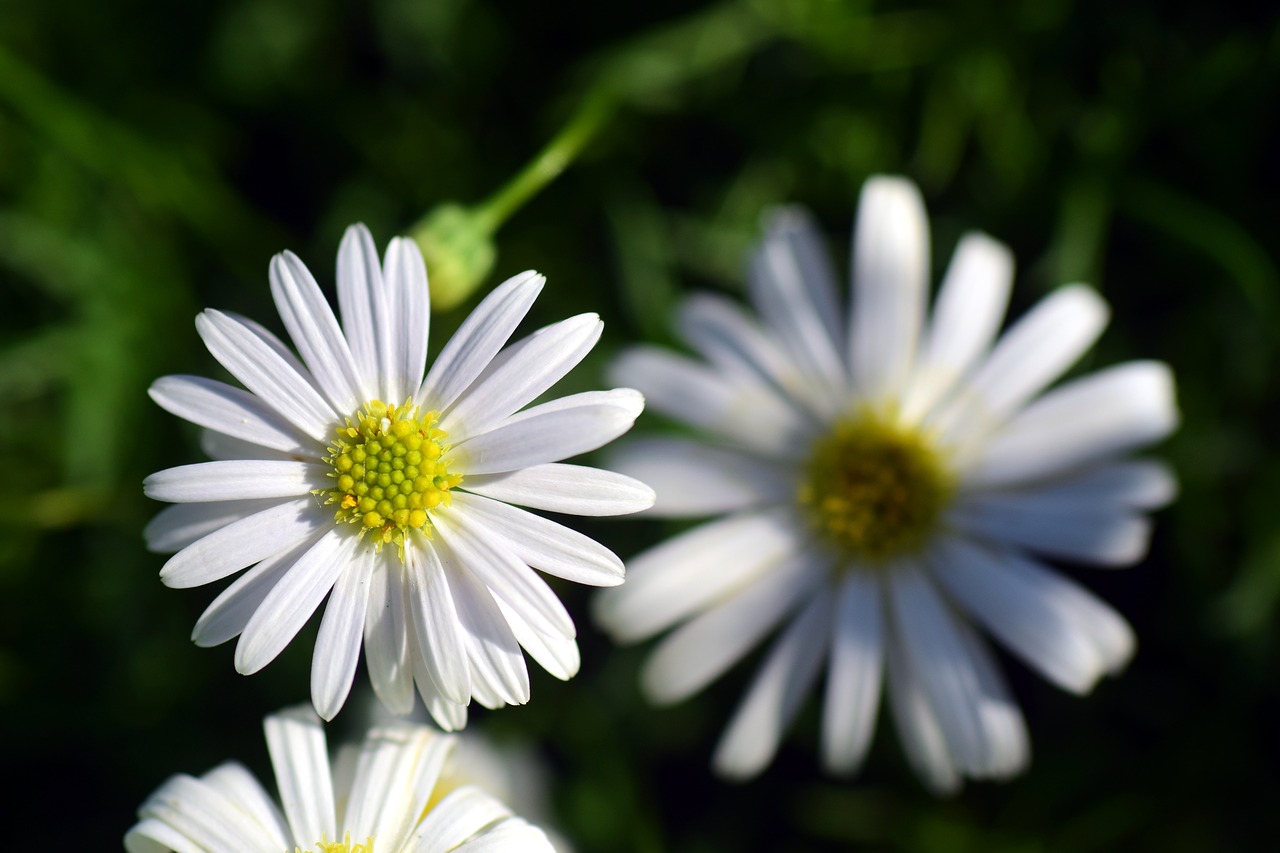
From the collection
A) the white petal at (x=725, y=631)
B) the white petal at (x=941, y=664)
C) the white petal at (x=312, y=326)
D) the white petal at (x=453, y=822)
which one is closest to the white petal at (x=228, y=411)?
the white petal at (x=312, y=326)

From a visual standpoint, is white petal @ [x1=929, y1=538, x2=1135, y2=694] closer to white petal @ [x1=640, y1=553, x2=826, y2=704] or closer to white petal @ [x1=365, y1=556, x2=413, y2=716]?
white petal @ [x1=640, y1=553, x2=826, y2=704]

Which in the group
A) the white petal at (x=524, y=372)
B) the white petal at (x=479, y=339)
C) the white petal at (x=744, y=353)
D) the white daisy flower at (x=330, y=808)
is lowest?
the white daisy flower at (x=330, y=808)

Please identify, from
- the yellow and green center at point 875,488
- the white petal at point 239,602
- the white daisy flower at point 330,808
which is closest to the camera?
the white petal at point 239,602

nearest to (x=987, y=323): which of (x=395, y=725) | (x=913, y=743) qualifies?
(x=913, y=743)

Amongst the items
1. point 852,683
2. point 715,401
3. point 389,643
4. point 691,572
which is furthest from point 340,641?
point 852,683

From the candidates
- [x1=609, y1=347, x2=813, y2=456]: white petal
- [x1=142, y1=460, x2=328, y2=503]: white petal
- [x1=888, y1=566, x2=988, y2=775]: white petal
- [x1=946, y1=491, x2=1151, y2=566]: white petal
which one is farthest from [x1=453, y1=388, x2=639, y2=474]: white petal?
[x1=946, y1=491, x2=1151, y2=566]: white petal

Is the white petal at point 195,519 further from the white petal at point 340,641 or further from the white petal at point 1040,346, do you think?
the white petal at point 1040,346
